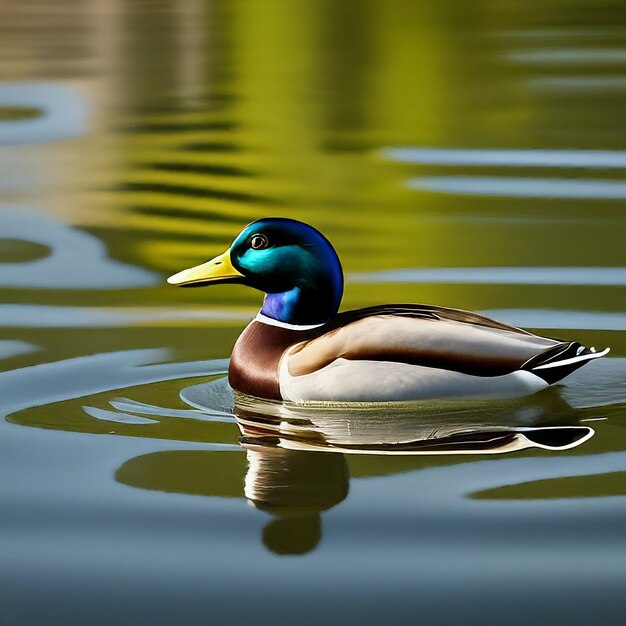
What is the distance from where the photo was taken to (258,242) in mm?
7621

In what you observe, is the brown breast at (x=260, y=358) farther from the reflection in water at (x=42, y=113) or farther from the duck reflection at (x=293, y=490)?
the reflection in water at (x=42, y=113)

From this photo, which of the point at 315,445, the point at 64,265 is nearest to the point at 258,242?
the point at 315,445

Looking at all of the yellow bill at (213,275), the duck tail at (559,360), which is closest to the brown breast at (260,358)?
the yellow bill at (213,275)

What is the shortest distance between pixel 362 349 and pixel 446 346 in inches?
13.3

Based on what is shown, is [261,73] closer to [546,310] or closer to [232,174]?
[232,174]

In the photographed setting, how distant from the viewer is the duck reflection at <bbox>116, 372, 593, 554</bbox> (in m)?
6.00

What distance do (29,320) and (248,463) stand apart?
277 cm

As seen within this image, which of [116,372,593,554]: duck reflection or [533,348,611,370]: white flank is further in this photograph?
[533,348,611,370]: white flank

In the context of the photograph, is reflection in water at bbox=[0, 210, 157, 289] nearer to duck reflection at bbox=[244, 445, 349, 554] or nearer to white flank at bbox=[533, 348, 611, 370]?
white flank at bbox=[533, 348, 611, 370]

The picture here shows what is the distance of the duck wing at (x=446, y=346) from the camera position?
7.10 metres

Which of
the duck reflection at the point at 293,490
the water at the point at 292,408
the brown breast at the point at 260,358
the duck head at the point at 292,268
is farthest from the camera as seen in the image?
the duck head at the point at 292,268

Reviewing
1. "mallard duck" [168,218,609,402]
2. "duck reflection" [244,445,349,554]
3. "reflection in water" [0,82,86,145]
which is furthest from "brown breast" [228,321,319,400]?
"reflection in water" [0,82,86,145]

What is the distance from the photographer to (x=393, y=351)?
23.3 feet

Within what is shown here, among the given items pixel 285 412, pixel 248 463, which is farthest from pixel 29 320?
pixel 248 463
